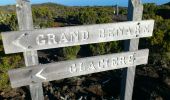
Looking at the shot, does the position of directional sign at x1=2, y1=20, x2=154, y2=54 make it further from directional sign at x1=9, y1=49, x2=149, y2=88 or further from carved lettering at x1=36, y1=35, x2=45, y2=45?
directional sign at x1=9, y1=49, x2=149, y2=88

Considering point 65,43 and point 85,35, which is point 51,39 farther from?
point 85,35

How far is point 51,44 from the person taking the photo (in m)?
3.37

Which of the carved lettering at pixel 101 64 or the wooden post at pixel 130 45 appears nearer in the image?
the carved lettering at pixel 101 64

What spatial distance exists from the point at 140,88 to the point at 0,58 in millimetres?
3750

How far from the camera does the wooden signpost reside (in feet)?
10.5

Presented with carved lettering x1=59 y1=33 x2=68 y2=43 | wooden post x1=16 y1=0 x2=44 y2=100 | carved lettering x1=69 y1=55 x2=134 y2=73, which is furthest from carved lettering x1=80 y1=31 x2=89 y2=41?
wooden post x1=16 y1=0 x2=44 y2=100

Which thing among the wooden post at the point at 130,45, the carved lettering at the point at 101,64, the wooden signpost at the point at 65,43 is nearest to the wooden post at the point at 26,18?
the wooden signpost at the point at 65,43

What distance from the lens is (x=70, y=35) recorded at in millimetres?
3441

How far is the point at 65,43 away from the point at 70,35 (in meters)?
→ 0.12

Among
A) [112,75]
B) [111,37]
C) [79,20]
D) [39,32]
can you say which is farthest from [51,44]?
[79,20]

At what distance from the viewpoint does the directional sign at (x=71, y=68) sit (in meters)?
3.39

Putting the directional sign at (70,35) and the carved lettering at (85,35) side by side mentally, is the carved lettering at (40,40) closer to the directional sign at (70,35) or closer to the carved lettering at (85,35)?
the directional sign at (70,35)

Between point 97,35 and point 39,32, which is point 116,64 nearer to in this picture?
point 97,35

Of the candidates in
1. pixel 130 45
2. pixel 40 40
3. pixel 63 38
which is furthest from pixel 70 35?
pixel 130 45
